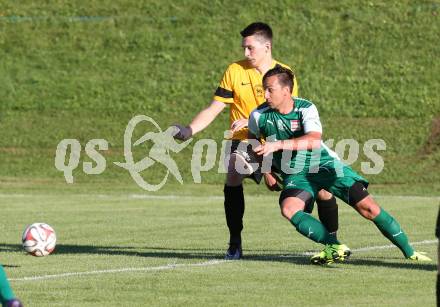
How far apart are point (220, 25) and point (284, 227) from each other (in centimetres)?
2070

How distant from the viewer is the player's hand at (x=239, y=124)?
12.6 metres

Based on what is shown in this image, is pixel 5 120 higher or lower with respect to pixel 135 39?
lower

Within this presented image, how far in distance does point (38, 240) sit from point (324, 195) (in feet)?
9.94

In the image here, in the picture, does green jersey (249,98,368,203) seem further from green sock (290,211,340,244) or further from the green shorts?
green sock (290,211,340,244)

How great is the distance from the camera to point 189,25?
37281 millimetres

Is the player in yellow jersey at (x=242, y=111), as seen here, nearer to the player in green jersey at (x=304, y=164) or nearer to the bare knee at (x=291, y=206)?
the player in green jersey at (x=304, y=164)

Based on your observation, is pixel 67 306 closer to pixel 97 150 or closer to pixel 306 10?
pixel 97 150

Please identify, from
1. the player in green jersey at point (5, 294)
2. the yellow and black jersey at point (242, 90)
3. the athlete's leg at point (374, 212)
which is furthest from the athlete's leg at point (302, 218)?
the player in green jersey at point (5, 294)

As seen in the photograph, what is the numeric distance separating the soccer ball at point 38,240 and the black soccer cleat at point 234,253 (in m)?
1.85

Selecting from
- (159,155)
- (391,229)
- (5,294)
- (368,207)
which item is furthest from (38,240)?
(159,155)

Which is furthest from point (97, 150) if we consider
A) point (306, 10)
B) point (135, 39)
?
point (306, 10)

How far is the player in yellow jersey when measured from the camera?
1262 cm

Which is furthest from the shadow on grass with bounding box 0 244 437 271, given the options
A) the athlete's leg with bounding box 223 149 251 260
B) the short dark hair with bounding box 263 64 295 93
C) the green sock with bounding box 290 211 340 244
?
the short dark hair with bounding box 263 64 295 93

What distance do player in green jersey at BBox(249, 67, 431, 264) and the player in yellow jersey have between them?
0.62 meters
